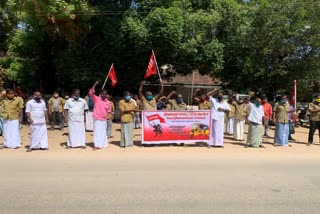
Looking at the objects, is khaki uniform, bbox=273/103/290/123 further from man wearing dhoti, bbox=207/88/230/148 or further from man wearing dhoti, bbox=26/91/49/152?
man wearing dhoti, bbox=26/91/49/152

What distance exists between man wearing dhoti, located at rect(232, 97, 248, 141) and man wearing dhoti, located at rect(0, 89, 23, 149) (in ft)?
24.7

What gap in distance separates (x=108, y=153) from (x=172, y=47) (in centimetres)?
847

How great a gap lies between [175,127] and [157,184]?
478 centimetres

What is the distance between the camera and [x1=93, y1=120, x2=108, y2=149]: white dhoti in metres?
10.6

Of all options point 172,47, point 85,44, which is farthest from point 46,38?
point 172,47

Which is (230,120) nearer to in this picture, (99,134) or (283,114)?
(283,114)

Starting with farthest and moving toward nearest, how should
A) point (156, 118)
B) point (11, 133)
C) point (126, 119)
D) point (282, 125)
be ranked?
point (282, 125) < point (156, 118) < point (126, 119) < point (11, 133)

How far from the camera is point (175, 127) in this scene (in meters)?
11.3

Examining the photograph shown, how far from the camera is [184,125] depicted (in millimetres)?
11359

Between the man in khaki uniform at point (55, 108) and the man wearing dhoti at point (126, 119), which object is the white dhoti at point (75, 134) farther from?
the man in khaki uniform at point (55, 108)

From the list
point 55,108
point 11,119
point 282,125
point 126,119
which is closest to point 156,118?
point 126,119

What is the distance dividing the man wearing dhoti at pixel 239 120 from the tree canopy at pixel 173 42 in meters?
4.71

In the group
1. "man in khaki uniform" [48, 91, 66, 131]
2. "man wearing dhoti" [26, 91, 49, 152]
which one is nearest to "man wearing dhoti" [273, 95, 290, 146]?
"man wearing dhoti" [26, 91, 49, 152]

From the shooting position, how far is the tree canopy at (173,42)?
55.7 feet
